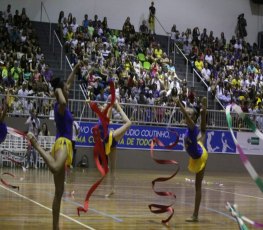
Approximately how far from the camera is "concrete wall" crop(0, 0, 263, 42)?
29.0 m

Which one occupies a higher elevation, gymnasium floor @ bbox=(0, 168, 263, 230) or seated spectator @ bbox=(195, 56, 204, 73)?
seated spectator @ bbox=(195, 56, 204, 73)

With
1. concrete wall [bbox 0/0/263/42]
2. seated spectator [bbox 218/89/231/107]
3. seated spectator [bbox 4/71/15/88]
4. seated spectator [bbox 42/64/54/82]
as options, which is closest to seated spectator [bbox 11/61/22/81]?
seated spectator [bbox 4/71/15/88]

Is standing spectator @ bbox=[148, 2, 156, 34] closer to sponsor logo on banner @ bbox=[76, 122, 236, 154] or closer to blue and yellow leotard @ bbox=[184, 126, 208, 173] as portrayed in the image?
sponsor logo on banner @ bbox=[76, 122, 236, 154]

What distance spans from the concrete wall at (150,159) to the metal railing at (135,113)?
435mm

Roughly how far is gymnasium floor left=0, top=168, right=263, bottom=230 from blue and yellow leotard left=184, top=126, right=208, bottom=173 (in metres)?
0.82

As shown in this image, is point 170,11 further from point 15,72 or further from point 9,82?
point 9,82

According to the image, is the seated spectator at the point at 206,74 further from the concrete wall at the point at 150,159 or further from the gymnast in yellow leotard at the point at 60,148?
the gymnast in yellow leotard at the point at 60,148

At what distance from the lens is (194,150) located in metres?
8.38

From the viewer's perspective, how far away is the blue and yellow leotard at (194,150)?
327 inches

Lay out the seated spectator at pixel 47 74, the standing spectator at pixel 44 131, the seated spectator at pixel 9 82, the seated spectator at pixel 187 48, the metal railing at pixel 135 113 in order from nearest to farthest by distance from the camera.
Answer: the standing spectator at pixel 44 131, the metal railing at pixel 135 113, the seated spectator at pixel 9 82, the seated spectator at pixel 47 74, the seated spectator at pixel 187 48

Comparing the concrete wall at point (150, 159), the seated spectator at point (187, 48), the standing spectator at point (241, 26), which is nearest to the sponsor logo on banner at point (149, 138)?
the concrete wall at point (150, 159)

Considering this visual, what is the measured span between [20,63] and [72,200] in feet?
43.1

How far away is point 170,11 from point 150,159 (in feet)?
42.3

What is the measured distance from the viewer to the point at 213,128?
23.0 metres
